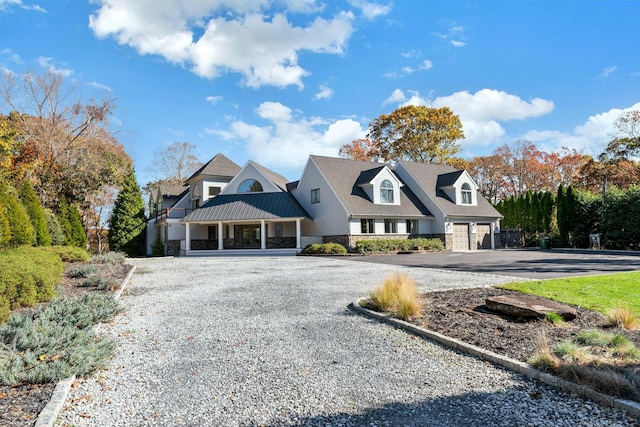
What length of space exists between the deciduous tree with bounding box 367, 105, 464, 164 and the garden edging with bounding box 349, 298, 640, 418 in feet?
121

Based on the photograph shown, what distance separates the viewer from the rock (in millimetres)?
6352

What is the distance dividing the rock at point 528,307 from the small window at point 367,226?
20.0 m

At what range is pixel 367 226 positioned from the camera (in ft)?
89.8

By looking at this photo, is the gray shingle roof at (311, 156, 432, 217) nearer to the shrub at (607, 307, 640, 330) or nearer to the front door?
the front door

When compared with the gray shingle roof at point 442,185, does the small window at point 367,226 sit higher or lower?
lower

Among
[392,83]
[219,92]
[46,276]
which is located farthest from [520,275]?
[219,92]

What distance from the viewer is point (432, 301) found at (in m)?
7.98

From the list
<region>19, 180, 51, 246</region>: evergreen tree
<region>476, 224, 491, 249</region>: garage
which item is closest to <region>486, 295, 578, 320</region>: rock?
<region>19, 180, 51, 246</region>: evergreen tree

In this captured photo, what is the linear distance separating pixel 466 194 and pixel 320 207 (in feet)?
42.7

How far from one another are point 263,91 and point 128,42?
8.34 meters

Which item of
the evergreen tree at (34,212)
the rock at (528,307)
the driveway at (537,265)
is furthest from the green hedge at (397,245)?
the rock at (528,307)

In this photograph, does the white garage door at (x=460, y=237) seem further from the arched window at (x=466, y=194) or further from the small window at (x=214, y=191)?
the small window at (x=214, y=191)

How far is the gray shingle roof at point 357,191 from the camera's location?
27375 millimetres

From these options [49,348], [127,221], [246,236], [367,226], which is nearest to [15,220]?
[49,348]
